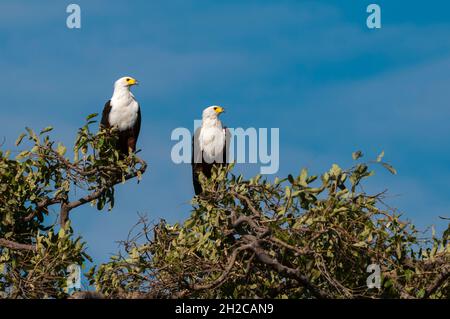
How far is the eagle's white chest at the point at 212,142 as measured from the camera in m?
15.2

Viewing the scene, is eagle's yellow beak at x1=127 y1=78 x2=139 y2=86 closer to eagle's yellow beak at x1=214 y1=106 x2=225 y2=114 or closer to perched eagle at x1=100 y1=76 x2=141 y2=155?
perched eagle at x1=100 y1=76 x2=141 y2=155

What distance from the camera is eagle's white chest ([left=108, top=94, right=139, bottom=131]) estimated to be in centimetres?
1518

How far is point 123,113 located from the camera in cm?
1525

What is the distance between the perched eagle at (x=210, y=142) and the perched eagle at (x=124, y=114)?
102 centimetres

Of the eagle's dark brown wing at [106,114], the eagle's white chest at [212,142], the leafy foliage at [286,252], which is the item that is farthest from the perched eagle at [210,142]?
the leafy foliage at [286,252]

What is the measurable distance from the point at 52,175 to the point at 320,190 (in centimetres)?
398

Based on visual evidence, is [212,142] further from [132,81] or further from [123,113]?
[132,81]

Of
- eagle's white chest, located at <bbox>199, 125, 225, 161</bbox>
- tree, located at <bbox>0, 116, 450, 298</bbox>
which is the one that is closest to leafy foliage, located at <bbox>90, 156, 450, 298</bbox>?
tree, located at <bbox>0, 116, 450, 298</bbox>

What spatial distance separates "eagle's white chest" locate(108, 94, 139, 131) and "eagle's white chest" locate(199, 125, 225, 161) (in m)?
1.18

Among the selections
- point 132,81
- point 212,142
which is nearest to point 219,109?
point 212,142

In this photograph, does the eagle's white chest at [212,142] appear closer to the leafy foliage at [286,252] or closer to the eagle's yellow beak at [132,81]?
the eagle's yellow beak at [132,81]

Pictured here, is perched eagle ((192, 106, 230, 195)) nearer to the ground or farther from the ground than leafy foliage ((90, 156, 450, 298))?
farther from the ground

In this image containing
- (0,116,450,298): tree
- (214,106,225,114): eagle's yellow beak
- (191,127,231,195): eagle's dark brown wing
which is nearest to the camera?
(0,116,450,298): tree
